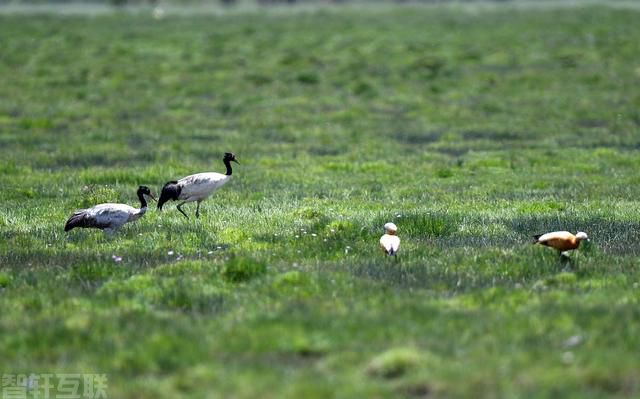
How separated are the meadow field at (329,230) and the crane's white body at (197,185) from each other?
0.60m

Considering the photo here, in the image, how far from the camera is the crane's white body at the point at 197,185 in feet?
55.5

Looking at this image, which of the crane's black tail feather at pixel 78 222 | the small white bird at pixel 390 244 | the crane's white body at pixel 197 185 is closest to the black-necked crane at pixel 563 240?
the small white bird at pixel 390 244

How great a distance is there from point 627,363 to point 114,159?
18.3 metres

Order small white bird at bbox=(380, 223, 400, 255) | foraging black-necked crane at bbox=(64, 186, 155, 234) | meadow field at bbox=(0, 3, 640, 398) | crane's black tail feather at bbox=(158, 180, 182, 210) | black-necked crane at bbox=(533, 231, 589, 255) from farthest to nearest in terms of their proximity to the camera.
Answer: crane's black tail feather at bbox=(158, 180, 182, 210) < foraging black-necked crane at bbox=(64, 186, 155, 234) < small white bird at bbox=(380, 223, 400, 255) < black-necked crane at bbox=(533, 231, 589, 255) < meadow field at bbox=(0, 3, 640, 398)

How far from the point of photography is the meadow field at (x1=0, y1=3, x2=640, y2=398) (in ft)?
29.5

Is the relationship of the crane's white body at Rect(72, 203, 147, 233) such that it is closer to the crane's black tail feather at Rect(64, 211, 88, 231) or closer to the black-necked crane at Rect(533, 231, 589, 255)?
the crane's black tail feather at Rect(64, 211, 88, 231)

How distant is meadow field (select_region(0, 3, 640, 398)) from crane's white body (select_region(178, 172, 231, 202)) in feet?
1.97

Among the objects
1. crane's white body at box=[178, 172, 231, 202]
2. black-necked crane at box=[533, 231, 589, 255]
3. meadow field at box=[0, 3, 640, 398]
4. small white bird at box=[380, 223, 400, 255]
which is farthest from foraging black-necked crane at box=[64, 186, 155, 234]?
black-necked crane at box=[533, 231, 589, 255]

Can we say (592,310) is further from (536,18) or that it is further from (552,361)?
(536,18)

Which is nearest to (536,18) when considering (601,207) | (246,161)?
(246,161)

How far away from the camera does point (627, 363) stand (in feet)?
28.3

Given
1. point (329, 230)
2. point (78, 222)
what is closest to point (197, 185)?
point (78, 222)

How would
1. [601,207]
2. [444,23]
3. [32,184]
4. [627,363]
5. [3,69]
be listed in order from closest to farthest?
[627,363] → [601,207] → [32,184] → [3,69] → [444,23]

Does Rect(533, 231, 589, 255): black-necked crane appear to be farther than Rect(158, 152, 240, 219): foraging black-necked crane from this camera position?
No
